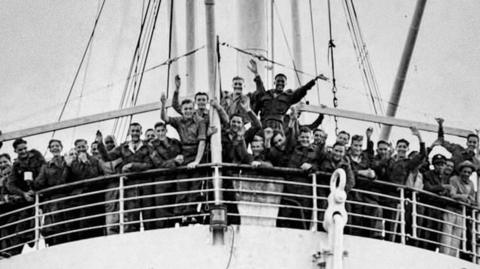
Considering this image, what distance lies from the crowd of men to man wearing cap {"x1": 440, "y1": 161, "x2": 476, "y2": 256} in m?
0.01

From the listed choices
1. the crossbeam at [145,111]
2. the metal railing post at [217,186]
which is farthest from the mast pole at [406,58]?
the metal railing post at [217,186]

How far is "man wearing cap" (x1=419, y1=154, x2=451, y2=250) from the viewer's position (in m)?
19.7

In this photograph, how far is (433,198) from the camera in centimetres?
1961

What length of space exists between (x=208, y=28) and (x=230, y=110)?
1421mm

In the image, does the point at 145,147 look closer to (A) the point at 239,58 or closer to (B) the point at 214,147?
(B) the point at 214,147

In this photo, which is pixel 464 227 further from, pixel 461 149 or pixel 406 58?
pixel 406 58

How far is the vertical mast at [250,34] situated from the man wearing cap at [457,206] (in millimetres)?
4444

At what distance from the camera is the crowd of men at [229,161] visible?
18.4 m

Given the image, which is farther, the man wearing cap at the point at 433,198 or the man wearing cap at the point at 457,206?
the man wearing cap at the point at 457,206

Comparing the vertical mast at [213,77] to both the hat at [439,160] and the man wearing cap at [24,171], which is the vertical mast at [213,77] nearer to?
the man wearing cap at [24,171]

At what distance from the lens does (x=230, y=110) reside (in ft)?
63.6

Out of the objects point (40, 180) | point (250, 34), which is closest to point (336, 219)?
point (40, 180)

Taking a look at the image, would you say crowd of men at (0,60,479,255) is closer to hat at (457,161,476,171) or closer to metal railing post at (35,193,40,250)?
hat at (457,161,476,171)

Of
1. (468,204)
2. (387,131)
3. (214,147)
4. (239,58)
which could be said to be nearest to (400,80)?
(387,131)
